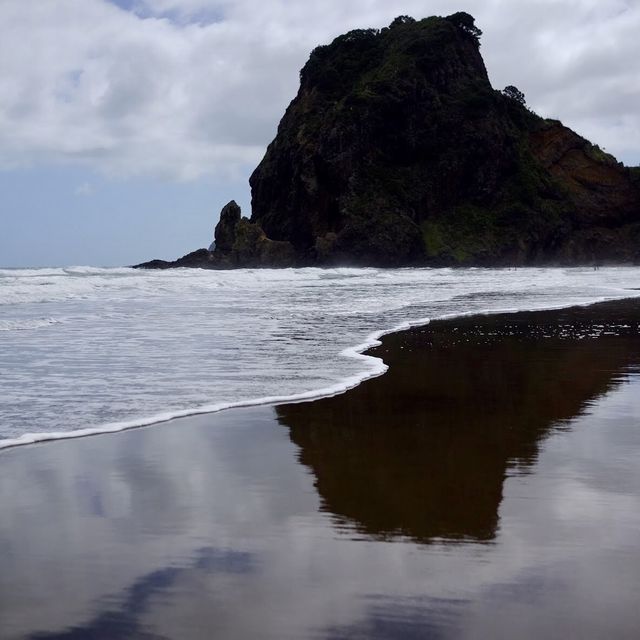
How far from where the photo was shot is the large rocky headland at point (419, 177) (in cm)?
6581

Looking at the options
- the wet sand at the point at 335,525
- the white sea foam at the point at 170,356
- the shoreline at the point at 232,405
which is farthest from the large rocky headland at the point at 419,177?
the wet sand at the point at 335,525

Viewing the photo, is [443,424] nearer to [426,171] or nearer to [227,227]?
[227,227]

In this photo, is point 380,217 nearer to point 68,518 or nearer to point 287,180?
point 287,180

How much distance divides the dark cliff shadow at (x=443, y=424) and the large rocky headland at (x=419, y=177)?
5472cm

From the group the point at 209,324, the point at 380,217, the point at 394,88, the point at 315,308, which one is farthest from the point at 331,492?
the point at 394,88

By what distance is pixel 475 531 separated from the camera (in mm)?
3057

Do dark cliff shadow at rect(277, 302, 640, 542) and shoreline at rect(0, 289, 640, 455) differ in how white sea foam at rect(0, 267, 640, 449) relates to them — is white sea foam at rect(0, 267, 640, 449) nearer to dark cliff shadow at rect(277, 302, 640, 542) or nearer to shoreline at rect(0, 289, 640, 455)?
shoreline at rect(0, 289, 640, 455)

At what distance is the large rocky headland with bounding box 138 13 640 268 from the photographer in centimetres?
6581

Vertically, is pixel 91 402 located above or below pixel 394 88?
below

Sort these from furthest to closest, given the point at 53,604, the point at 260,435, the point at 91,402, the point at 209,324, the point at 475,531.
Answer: the point at 209,324 → the point at 91,402 → the point at 260,435 → the point at 475,531 → the point at 53,604

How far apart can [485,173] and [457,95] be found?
7.85 metres

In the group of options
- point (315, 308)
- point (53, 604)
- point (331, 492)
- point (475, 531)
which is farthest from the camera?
point (315, 308)

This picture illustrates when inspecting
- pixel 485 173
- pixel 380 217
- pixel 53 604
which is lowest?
pixel 53 604

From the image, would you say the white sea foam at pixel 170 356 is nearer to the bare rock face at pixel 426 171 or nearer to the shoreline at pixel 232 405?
the shoreline at pixel 232 405
